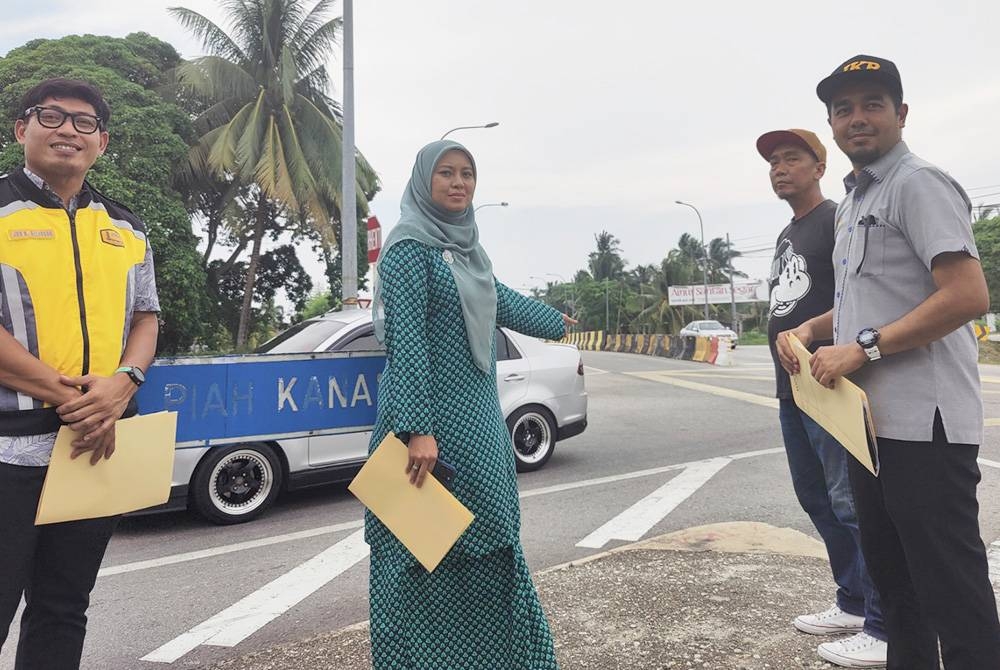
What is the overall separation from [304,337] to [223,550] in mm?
1940

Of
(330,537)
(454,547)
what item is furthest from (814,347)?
(330,537)

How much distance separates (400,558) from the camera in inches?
86.6

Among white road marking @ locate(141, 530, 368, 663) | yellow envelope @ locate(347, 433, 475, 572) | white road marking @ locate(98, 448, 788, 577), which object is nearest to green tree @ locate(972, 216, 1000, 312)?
white road marking @ locate(98, 448, 788, 577)

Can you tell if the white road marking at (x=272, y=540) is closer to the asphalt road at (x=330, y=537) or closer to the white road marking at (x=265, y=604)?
the asphalt road at (x=330, y=537)

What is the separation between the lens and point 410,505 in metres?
2.14

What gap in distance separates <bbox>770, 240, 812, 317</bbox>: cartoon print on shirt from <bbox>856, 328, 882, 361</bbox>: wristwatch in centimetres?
93

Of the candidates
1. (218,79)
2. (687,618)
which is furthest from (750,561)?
(218,79)

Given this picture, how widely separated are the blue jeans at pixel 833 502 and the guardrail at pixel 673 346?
13.9m

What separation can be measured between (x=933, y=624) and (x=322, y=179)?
20.3 meters

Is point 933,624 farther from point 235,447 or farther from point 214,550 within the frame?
point 235,447

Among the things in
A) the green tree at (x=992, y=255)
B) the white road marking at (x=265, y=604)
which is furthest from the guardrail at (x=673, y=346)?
the green tree at (x=992, y=255)

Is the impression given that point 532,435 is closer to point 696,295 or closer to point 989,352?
point 989,352

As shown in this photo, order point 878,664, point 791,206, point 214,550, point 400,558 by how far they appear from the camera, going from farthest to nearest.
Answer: point 214,550 < point 791,206 < point 878,664 < point 400,558

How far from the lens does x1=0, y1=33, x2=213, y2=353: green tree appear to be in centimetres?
1644
